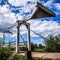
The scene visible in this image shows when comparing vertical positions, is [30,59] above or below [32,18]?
below

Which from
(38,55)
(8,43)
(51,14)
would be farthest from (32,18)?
(8,43)

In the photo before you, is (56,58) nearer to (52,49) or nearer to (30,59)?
(30,59)

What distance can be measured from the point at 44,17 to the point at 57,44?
1804mm

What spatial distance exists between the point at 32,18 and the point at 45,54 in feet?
6.42

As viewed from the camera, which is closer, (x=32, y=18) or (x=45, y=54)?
(x=45, y=54)

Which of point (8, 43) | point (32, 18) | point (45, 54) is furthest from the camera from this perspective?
point (8, 43)

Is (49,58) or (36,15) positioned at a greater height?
(36,15)

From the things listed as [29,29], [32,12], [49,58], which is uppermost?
[32,12]

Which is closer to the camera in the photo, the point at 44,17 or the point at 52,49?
the point at 44,17

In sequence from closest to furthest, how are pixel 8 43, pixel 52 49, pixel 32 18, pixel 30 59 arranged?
pixel 30 59
pixel 32 18
pixel 52 49
pixel 8 43

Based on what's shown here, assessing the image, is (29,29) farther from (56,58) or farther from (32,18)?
(56,58)

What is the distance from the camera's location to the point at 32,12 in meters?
10.1

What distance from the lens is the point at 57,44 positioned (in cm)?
1071

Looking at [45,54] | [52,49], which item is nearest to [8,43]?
[52,49]
